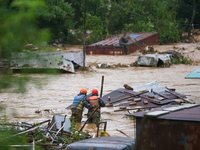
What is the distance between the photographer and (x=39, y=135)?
20.1 ft

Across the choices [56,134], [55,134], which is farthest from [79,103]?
[56,134]

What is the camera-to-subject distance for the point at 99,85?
1930cm

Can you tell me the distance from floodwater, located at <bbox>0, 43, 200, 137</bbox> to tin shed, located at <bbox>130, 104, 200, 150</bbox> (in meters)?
1.57

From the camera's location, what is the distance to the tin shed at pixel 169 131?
3967 mm

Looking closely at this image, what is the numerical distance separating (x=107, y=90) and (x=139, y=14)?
3118cm

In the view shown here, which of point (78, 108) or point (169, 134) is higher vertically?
point (169, 134)

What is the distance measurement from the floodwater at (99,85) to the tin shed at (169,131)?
62.0 inches

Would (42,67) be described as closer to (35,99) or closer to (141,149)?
(141,149)

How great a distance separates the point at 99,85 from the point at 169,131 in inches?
601

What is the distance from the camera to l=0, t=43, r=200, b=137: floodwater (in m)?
9.27

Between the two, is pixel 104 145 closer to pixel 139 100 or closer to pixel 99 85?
pixel 139 100

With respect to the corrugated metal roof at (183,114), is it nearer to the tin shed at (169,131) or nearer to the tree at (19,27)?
the tin shed at (169,131)

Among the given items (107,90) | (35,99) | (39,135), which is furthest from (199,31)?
(39,135)

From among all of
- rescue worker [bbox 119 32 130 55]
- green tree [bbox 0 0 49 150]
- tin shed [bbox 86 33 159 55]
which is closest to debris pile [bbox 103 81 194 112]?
green tree [bbox 0 0 49 150]
